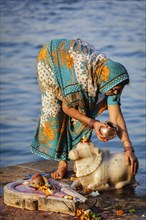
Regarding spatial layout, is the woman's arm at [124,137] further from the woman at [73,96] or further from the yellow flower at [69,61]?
the yellow flower at [69,61]

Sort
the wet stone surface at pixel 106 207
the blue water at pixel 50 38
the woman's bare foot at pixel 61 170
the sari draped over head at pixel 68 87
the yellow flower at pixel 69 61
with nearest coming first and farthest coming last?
the wet stone surface at pixel 106 207
the sari draped over head at pixel 68 87
the yellow flower at pixel 69 61
the woman's bare foot at pixel 61 170
the blue water at pixel 50 38

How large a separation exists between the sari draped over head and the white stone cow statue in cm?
42

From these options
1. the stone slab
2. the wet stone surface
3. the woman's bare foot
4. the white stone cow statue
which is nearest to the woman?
the woman's bare foot

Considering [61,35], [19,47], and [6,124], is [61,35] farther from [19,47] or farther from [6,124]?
[6,124]

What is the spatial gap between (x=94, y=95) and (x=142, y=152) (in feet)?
6.84

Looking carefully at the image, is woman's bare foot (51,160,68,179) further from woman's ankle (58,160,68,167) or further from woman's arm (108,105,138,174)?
woman's arm (108,105,138,174)

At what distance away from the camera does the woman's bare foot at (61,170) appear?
6332 mm

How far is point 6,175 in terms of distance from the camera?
6434 millimetres

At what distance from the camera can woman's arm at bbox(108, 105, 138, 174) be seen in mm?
5814

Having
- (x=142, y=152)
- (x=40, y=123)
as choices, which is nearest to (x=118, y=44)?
(x=142, y=152)

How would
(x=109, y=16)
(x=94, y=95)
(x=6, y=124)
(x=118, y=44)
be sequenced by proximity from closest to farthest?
(x=94, y=95), (x=6, y=124), (x=118, y=44), (x=109, y=16)

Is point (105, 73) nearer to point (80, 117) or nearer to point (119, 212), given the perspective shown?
point (80, 117)

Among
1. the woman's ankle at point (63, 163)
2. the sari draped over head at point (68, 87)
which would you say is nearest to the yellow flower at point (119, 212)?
the sari draped over head at point (68, 87)

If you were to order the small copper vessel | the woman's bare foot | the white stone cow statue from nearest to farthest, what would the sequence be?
the small copper vessel, the white stone cow statue, the woman's bare foot
